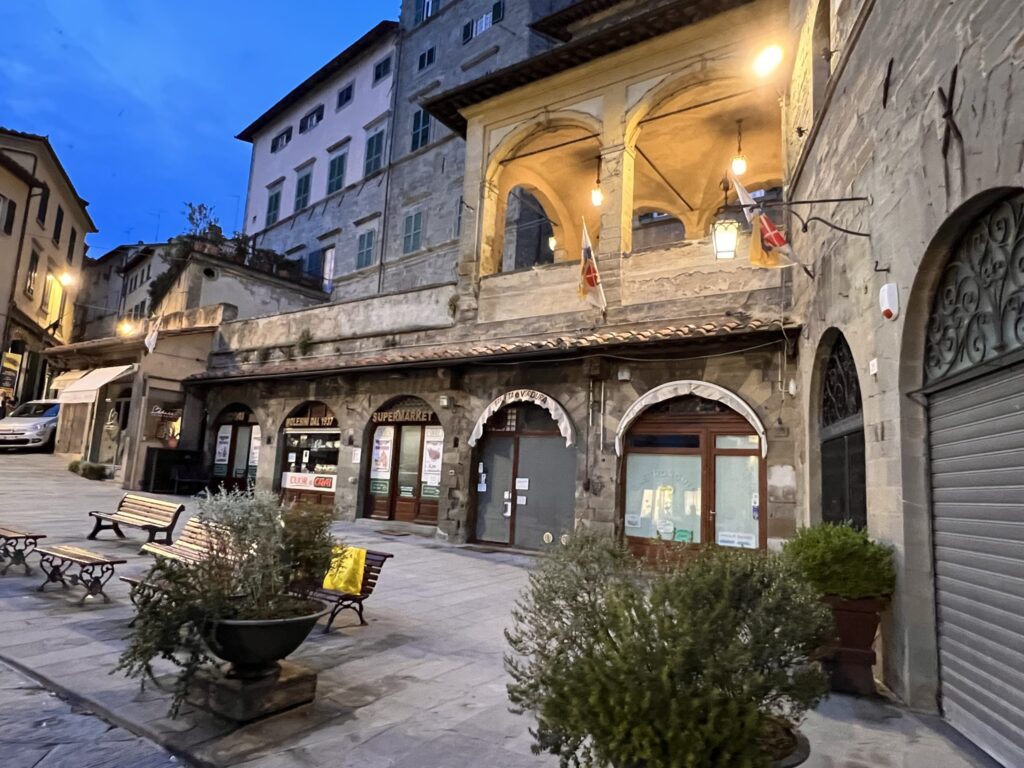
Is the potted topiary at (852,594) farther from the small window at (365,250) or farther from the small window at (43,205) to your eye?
the small window at (43,205)

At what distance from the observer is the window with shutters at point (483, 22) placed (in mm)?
20781

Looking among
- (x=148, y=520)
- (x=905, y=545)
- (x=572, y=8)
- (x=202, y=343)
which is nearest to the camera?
(x=905, y=545)

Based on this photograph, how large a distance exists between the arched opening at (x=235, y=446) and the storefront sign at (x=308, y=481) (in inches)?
59.9

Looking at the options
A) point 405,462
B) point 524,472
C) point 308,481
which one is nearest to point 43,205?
point 308,481

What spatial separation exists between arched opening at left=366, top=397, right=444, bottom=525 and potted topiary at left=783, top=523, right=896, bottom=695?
9.39m

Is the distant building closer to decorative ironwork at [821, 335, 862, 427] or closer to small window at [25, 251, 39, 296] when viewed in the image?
small window at [25, 251, 39, 296]

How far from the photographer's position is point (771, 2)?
1017cm

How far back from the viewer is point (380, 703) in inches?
163

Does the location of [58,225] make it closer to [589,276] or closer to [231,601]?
[589,276]

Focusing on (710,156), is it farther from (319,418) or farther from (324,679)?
(324,679)

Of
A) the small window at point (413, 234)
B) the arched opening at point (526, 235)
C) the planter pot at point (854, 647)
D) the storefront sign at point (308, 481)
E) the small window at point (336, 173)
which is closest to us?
the planter pot at point (854, 647)

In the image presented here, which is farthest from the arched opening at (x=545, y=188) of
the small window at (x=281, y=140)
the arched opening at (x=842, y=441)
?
the small window at (x=281, y=140)

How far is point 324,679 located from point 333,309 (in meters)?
12.3

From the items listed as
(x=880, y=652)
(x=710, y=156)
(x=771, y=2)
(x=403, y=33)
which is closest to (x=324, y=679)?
(x=880, y=652)
